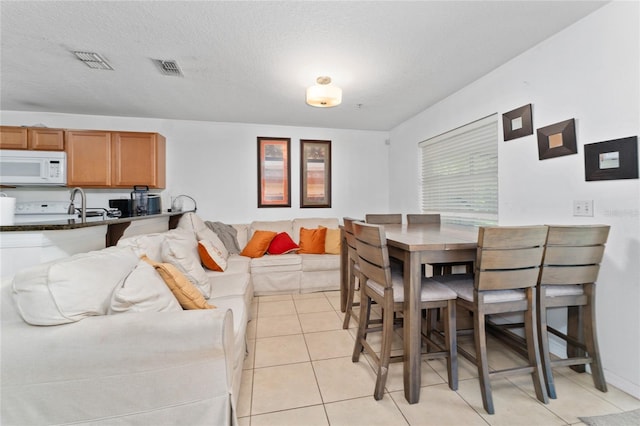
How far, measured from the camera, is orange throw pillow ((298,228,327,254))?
3.86 meters

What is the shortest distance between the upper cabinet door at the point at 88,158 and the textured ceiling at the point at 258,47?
0.40 m

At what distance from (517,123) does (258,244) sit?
3.11 m

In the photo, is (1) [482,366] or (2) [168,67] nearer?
(1) [482,366]

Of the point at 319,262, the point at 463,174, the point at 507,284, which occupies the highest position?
the point at 463,174

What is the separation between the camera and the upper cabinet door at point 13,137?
3.38 m

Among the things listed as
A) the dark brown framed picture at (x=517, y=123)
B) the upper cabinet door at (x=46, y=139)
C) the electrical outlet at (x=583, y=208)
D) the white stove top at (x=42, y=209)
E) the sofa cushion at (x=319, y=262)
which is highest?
the upper cabinet door at (x=46, y=139)

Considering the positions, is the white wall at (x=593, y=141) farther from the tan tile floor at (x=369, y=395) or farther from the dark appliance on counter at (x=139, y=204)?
the dark appliance on counter at (x=139, y=204)

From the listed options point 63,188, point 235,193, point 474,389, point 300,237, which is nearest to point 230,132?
point 235,193

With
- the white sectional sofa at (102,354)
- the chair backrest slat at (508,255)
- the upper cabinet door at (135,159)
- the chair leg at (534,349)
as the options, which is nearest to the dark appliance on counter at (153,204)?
the upper cabinet door at (135,159)

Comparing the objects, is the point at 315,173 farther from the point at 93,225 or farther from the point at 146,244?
the point at 93,225

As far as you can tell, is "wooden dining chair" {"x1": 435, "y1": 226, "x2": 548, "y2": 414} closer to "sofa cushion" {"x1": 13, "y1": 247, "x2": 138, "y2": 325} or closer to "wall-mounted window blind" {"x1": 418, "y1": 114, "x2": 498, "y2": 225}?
"wall-mounted window blind" {"x1": 418, "y1": 114, "x2": 498, "y2": 225}

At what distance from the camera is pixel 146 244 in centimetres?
201

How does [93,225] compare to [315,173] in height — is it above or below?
below

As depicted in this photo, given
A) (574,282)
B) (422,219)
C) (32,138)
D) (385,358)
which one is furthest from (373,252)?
(32,138)
